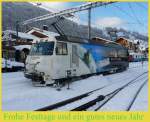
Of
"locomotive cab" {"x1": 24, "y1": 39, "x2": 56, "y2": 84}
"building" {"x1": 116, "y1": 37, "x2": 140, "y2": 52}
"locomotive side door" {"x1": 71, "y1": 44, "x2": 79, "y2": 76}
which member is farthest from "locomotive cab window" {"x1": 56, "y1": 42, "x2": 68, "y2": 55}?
"building" {"x1": 116, "y1": 37, "x2": 140, "y2": 52}

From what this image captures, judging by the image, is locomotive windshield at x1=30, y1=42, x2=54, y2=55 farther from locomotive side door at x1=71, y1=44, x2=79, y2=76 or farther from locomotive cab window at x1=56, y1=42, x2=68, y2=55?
locomotive side door at x1=71, y1=44, x2=79, y2=76

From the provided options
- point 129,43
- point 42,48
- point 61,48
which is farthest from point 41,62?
point 129,43

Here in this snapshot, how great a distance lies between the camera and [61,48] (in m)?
17.1

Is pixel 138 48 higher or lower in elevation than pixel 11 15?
lower

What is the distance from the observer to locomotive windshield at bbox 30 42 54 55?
16.7 metres

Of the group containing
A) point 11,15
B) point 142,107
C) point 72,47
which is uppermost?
point 11,15

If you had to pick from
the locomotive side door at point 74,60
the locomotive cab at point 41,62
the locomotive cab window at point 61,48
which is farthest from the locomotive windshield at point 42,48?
the locomotive side door at point 74,60

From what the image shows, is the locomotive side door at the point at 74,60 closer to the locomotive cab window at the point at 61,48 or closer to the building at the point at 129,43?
the locomotive cab window at the point at 61,48

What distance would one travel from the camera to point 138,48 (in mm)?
101062

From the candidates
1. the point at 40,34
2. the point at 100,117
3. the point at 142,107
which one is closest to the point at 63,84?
the point at 142,107

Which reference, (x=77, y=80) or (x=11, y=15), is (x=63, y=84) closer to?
(x=77, y=80)

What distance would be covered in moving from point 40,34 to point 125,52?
27.4 metres

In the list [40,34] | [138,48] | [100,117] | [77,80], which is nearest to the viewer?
[100,117]

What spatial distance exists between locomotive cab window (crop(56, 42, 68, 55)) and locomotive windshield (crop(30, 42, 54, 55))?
0.35m
